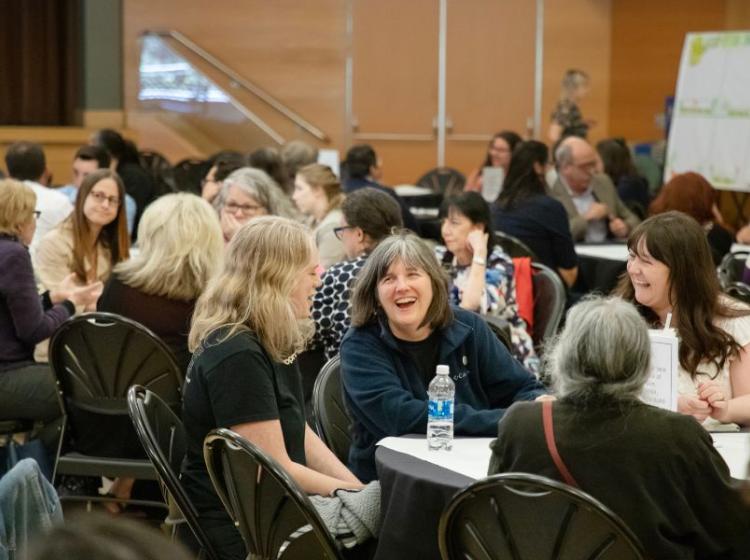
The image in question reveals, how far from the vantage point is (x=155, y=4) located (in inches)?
555

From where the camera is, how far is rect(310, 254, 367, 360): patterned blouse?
4.85 meters

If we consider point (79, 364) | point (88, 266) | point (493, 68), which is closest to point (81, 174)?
point (88, 266)

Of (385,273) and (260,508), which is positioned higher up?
(385,273)

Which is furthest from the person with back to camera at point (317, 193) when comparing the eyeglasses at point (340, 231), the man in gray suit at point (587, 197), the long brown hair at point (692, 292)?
the long brown hair at point (692, 292)

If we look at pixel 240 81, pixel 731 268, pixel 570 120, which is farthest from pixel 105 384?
pixel 240 81

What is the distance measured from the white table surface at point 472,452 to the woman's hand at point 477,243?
2.12 metres

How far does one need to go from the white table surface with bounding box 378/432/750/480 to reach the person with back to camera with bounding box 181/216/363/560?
0.19 m

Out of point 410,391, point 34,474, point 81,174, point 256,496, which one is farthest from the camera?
point 81,174

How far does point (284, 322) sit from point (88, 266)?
8.32ft

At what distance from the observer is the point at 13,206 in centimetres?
501

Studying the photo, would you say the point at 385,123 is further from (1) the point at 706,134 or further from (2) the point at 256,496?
(2) the point at 256,496

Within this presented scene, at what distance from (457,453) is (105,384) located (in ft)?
5.48

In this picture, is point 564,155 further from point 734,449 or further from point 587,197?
point 734,449

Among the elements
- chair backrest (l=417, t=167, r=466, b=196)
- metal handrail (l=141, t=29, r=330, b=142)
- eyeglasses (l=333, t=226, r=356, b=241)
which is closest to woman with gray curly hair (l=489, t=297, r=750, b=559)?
eyeglasses (l=333, t=226, r=356, b=241)
